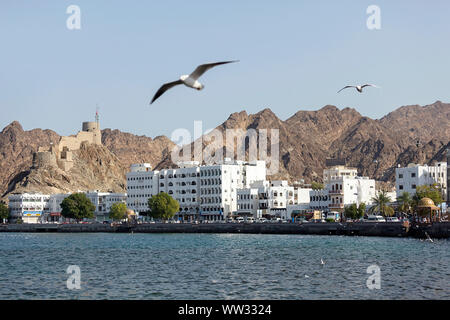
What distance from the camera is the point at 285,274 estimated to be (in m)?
60.2

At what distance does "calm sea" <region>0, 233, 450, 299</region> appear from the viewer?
159 ft

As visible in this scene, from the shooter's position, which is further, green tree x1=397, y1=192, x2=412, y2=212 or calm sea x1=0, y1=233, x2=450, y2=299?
green tree x1=397, y1=192, x2=412, y2=212

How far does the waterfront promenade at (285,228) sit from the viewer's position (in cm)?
11300

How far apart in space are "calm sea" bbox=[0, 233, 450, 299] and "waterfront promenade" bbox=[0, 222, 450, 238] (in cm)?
2177

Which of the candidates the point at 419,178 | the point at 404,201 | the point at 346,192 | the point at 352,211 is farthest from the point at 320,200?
the point at 404,201

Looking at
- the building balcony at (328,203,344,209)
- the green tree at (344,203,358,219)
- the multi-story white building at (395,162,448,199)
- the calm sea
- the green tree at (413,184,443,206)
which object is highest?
the multi-story white building at (395,162,448,199)

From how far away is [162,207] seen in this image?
600ft

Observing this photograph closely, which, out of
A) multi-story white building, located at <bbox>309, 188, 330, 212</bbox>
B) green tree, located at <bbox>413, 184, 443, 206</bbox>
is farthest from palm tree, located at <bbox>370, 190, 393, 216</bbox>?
multi-story white building, located at <bbox>309, 188, 330, 212</bbox>

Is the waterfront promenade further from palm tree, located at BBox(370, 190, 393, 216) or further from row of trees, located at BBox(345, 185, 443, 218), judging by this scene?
palm tree, located at BBox(370, 190, 393, 216)

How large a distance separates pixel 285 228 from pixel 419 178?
40231mm

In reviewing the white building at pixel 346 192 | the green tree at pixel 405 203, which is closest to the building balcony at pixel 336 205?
the white building at pixel 346 192

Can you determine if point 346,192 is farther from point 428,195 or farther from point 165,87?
point 165,87

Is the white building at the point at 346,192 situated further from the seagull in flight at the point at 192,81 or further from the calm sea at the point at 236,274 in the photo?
the seagull in flight at the point at 192,81
